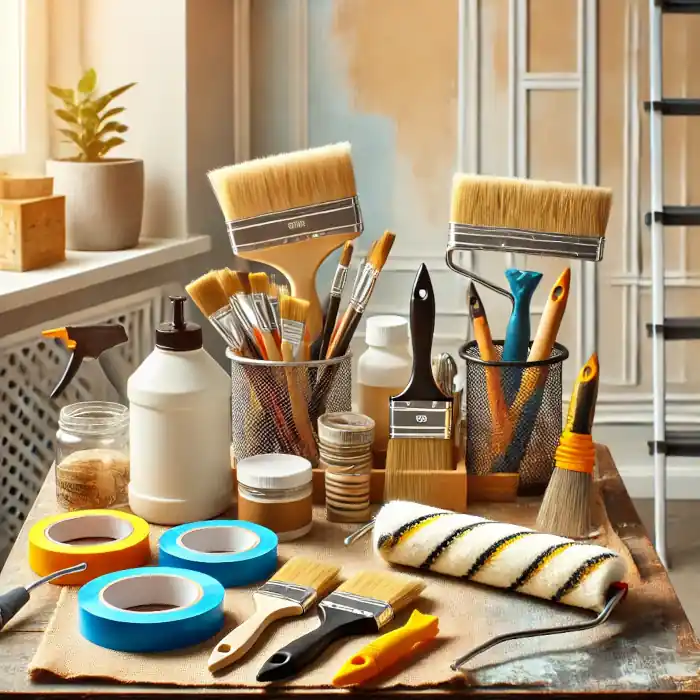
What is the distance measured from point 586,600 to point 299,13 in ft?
7.54

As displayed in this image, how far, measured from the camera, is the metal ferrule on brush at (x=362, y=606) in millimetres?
975

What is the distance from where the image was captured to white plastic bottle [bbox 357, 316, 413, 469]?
1.38 meters

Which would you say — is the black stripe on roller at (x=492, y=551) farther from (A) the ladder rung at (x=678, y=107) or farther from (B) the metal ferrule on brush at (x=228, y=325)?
(A) the ladder rung at (x=678, y=107)

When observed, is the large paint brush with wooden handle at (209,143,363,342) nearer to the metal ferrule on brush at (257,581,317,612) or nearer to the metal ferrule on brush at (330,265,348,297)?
the metal ferrule on brush at (330,265,348,297)

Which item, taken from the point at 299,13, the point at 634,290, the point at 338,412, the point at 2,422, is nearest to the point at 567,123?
the point at 634,290

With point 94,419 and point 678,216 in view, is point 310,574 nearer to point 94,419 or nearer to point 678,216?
point 94,419

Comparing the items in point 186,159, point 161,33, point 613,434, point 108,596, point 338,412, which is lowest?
point 613,434

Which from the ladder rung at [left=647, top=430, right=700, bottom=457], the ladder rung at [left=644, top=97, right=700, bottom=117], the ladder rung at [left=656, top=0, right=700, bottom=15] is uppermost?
the ladder rung at [left=656, top=0, right=700, bottom=15]

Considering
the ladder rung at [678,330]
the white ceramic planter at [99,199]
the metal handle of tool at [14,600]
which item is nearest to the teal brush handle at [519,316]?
the metal handle of tool at [14,600]

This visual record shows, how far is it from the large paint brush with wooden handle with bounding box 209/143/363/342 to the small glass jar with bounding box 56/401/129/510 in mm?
267

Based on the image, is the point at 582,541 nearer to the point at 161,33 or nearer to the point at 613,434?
the point at 161,33

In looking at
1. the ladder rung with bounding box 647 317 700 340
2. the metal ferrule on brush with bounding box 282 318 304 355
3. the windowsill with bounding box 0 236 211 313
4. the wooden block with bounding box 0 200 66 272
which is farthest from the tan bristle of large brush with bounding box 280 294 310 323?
the ladder rung with bounding box 647 317 700 340

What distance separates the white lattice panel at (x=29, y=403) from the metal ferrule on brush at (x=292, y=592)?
3.62ft

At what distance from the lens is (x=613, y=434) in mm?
3141
